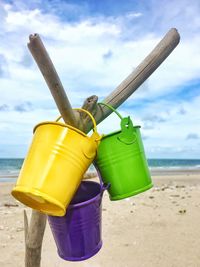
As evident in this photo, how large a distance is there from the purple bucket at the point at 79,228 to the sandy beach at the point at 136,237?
2550 mm

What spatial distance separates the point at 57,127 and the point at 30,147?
0.21m

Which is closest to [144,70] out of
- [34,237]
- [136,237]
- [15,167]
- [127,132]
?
[127,132]

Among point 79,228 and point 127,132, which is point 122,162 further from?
point 79,228

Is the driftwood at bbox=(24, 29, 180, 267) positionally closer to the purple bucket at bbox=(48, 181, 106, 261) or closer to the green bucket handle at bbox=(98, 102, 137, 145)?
the green bucket handle at bbox=(98, 102, 137, 145)

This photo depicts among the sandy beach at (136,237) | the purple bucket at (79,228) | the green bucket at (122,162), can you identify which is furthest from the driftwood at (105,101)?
the sandy beach at (136,237)

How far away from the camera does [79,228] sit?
2.29 metres

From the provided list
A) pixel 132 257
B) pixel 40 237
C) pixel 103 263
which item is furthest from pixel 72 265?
pixel 40 237

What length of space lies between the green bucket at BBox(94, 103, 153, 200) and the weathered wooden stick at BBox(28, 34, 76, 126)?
0.28 metres

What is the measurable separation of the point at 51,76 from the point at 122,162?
2.37ft

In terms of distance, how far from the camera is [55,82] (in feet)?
6.98

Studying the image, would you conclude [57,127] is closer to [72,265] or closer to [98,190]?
[98,190]

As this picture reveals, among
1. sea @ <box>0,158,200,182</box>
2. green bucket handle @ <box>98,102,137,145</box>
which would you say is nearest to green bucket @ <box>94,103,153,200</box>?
green bucket handle @ <box>98,102,137,145</box>

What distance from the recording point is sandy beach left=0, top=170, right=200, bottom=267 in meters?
4.86

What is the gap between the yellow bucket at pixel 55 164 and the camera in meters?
2.00
